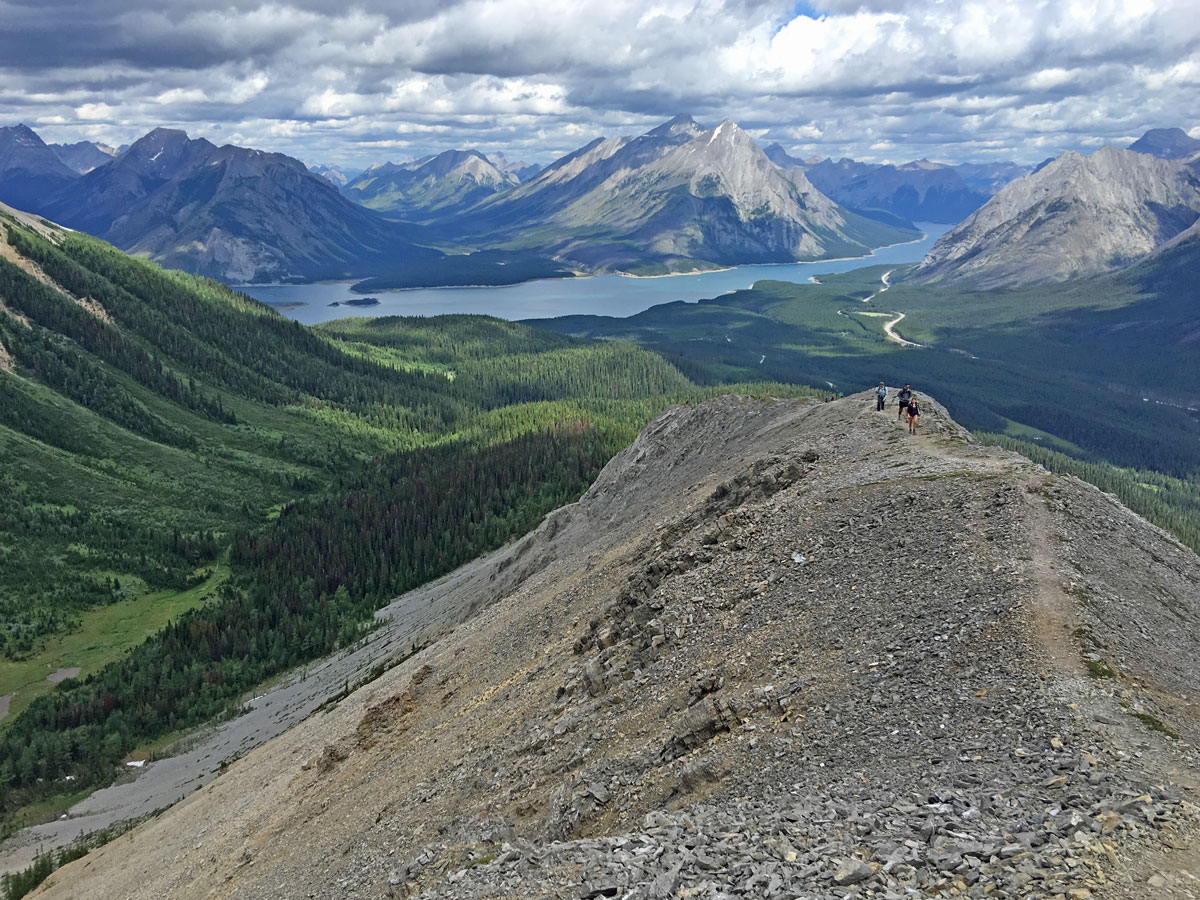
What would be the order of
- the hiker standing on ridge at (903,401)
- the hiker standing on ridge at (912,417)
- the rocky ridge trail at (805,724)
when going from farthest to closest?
1. the hiker standing on ridge at (903,401)
2. the hiker standing on ridge at (912,417)
3. the rocky ridge trail at (805,724)

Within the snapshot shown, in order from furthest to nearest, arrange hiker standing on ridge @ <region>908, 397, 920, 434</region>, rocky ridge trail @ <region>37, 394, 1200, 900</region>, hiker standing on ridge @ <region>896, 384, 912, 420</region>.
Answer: hiker standing on ridge @ <region>896, 384, 912, 420</region>, hiker standing on ridge @ <region>908, 397, 920, 434</region>, rocky ridge trail @ <region>37, 394, 1200, 900</region>

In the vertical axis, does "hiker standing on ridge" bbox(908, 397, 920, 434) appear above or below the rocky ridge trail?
above

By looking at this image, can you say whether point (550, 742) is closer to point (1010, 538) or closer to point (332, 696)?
point (1010, 538)

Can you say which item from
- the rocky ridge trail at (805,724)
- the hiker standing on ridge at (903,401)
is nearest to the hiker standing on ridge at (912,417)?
the rocky ridge trail at (805,724)

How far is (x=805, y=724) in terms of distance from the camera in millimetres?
28188

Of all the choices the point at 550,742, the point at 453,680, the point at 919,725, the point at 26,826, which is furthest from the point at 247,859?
the point at 26,826

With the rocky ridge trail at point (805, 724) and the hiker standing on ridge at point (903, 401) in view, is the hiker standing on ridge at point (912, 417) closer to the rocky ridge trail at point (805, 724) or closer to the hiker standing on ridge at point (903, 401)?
the rocky ridge trail at point (805, 724)

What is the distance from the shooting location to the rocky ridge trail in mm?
21406

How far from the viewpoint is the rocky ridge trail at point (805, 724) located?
21406 millimetres

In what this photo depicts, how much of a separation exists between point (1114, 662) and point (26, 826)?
347 feet

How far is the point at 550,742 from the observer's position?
122ft

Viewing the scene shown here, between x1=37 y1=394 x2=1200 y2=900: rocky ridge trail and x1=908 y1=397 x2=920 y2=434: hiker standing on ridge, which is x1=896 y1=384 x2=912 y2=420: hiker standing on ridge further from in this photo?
x1=37 y1=394 x2=1200 y2=900: rocky ridge trail

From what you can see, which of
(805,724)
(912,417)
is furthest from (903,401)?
(805,724)

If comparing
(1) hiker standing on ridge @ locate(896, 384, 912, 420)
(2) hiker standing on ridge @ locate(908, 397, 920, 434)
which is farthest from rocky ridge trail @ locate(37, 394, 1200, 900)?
(1) hiker standing on ridge @ locate(896, 384, 912, 420)
